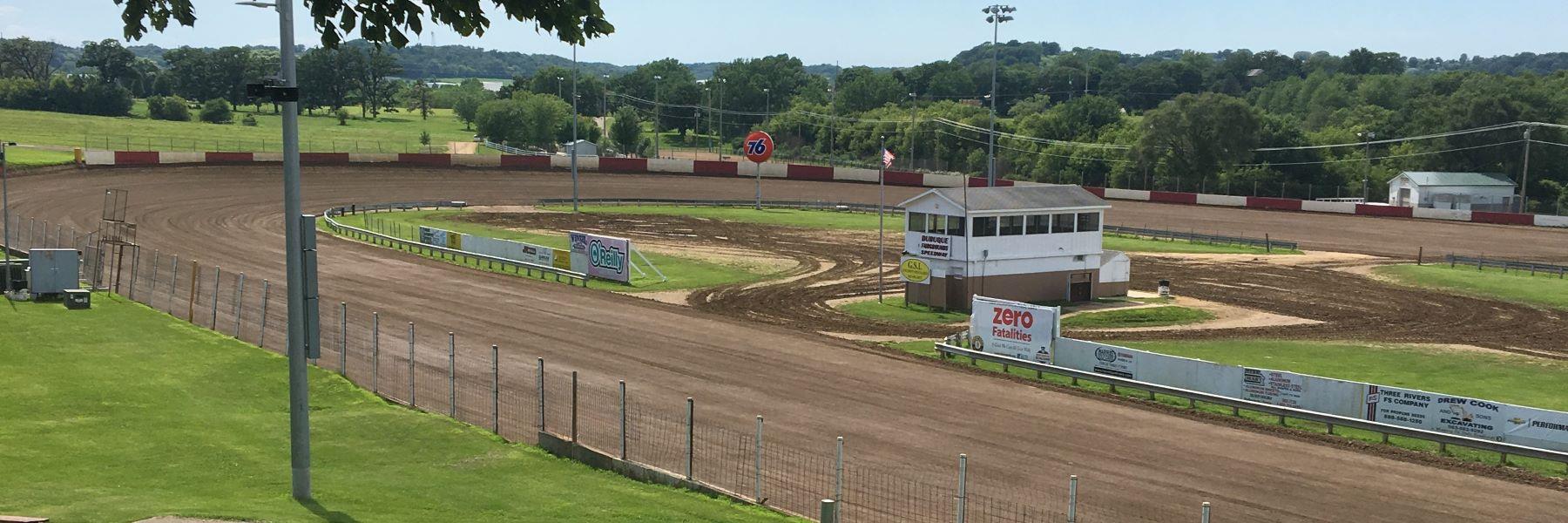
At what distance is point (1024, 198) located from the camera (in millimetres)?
45562

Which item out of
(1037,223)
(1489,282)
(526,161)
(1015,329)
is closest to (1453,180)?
(1489,282)

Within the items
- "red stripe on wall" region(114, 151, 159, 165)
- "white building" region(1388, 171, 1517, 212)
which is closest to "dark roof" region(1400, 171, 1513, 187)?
"white building" region(1388, 171, 1517, 212)

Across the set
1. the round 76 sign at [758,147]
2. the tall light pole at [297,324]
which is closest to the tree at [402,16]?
the tall light pole at [297,324]

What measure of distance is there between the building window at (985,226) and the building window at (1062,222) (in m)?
2.82

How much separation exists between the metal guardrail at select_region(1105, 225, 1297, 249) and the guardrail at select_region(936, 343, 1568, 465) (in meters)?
39.2

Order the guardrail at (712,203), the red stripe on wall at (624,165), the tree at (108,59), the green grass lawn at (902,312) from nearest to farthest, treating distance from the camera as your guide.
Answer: the green grass lawn at (902,312)
the guardrail at (712,203)
the red stripe on wall at (624,165)
the tree at (108,59)

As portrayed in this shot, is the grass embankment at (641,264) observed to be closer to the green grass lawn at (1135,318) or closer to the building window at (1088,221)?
the building window at (1088,221)

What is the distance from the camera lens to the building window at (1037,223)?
45344mm

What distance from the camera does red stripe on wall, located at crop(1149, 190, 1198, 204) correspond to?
318 feet

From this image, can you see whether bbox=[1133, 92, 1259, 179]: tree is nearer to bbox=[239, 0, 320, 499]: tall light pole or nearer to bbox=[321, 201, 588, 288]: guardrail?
bbox=[321, 201, 588, 288]: guardrail

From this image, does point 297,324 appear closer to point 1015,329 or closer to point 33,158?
point 1015,329

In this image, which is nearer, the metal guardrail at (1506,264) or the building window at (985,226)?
the building window at (985,226)

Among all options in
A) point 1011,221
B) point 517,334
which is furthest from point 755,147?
point 517,334

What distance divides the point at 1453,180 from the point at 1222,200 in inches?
828
